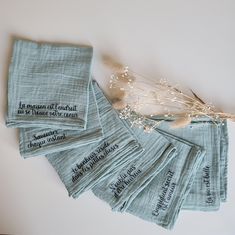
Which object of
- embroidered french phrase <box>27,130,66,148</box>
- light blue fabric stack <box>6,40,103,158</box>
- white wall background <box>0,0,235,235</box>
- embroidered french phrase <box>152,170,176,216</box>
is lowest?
embroidered french phrase <box>152,170,176,216</box>

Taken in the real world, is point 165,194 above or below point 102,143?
below

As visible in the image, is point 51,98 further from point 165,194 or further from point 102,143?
point 165,194

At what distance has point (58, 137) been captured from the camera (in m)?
1.10

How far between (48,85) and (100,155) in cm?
27

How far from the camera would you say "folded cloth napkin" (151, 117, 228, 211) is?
113 centimetres

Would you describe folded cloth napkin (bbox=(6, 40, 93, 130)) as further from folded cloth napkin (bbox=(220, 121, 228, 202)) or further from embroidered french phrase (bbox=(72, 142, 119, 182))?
folded cloth napkin (bbox=(220, 121, 228, 202))

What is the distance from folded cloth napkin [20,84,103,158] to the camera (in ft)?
3.57

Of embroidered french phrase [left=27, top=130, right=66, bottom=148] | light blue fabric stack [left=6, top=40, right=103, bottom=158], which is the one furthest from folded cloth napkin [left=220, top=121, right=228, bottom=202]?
embroidered french phrase [left=27, top=130, right=66, bottom=148]

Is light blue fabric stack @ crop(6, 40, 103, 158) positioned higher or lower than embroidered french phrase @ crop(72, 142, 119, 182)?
higher

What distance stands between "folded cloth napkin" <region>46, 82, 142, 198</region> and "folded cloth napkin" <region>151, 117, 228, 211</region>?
14 centimetres

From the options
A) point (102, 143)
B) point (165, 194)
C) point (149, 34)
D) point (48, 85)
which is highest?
point (149, 34)

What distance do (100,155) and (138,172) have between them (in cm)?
13

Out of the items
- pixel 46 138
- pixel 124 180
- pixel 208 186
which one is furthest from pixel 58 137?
pixel 208 186

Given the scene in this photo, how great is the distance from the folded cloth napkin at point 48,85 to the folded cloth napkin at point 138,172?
0.61ft
